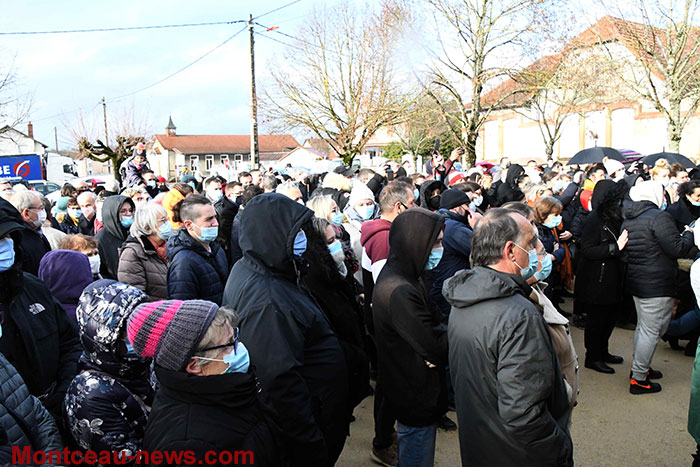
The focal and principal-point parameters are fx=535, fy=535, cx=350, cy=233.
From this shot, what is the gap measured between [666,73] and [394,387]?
18.3 meters

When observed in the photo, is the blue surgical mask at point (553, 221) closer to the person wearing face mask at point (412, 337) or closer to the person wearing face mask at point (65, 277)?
the person wearing face mask at point (412, 337)

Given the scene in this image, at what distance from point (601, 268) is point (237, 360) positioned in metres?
4.52

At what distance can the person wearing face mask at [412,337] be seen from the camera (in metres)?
3.12

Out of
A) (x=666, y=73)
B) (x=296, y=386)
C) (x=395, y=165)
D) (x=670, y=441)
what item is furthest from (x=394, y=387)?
(x=666, y=73)

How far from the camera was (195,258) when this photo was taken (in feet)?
13.1

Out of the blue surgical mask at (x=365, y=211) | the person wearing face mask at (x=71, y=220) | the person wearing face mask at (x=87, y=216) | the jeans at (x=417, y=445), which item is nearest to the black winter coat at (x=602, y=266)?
the blue surgical mask at (x=365, y=211)

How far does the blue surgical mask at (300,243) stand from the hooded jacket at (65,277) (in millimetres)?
1690

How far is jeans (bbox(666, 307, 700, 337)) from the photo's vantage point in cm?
578

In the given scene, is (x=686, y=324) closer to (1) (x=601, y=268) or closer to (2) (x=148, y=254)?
(1) (x=601, y=268)

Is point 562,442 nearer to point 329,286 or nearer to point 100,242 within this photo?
point 329,286

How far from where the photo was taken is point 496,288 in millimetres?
2373

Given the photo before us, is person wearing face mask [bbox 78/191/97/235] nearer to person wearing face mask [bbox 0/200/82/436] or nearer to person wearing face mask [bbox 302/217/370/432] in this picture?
person wearing face mask [bbox 0/200/82/436]

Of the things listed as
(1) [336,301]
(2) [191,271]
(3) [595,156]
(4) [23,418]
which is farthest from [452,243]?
(3) [595,156]

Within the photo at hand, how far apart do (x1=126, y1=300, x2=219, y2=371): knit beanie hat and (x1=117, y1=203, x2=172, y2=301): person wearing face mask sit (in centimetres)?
230
